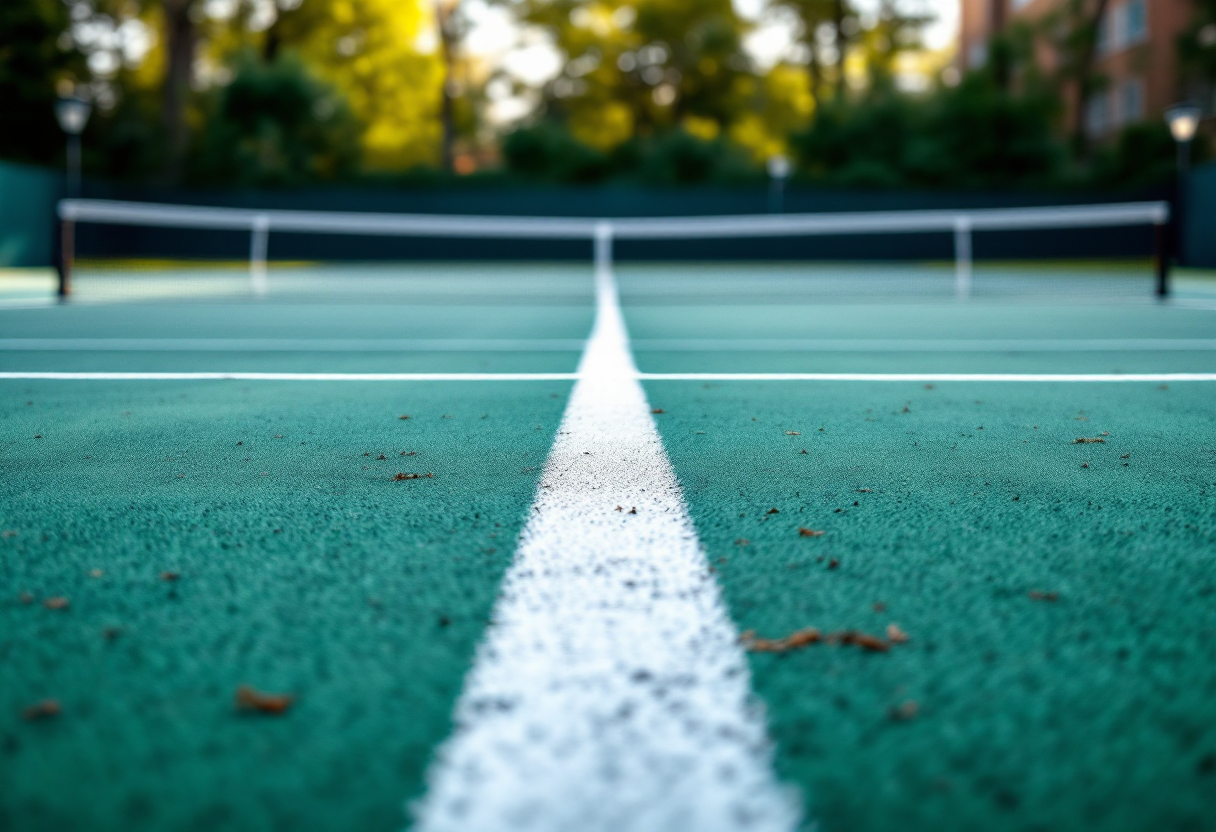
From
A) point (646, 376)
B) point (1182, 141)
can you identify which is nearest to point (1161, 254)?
point (646, 376)

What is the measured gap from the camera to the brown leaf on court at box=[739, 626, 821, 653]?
1381 mm

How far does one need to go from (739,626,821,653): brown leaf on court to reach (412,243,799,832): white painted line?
0.07 feet

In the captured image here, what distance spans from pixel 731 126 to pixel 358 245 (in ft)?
66.1

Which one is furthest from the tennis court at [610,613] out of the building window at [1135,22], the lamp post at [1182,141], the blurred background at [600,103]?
the building window at [1135,22]

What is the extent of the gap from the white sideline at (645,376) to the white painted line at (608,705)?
266cm

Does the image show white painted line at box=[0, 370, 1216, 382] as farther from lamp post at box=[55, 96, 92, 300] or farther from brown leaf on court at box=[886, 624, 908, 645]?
lamp post at box=[55, 96, 92, 300]

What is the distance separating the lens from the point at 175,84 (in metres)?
33.3

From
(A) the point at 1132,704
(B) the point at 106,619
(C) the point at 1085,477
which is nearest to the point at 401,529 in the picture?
(B) the point at 106,619

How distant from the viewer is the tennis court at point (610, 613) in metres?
1.05

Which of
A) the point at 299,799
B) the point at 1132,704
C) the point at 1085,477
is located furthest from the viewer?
the point at 1085,477

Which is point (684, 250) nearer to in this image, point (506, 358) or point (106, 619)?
point (506, 358)

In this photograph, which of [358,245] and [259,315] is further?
[358,245]

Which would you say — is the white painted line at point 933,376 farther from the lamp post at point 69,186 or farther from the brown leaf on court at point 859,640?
the lamp post at point 69,186

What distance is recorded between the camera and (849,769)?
107cm
